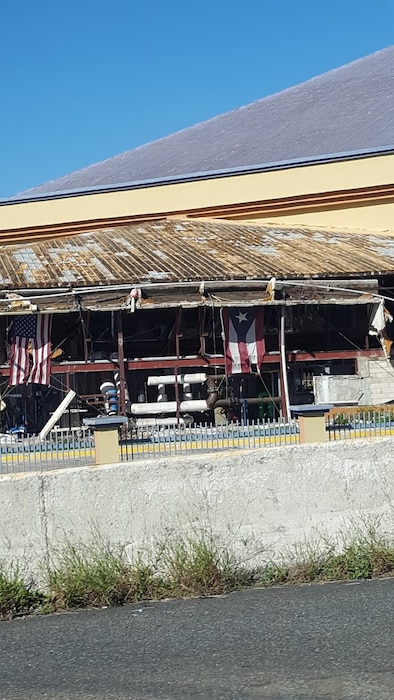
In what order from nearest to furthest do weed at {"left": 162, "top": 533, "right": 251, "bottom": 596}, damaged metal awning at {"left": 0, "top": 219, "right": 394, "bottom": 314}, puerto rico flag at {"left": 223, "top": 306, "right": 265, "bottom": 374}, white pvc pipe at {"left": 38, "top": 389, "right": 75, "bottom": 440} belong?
weed at {"left": 162, "top": 533, "right": 251, "bottom": 596}, white pvc pipe at {"left": 38, "top": 389, "right": 75, "bottom": 440}, damaged metal awning at {"left": 0, "top": 219, "right": 394, "bottom": 314}, puerto rico flag at {"left": 223, "top": 306, "right": 265, "bottom": 374}

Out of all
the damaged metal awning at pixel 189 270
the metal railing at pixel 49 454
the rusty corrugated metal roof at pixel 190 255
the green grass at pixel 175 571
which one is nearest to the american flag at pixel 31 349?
the damaged metal awning at pixel 189 270

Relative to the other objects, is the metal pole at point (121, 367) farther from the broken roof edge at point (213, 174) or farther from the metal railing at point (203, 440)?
the broken roof edge at point (213, 174)

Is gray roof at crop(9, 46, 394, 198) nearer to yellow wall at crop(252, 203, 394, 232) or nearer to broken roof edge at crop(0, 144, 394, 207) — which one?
broken roof edge at crop(0, 144, 394, 207)

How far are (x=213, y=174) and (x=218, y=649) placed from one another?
1481 cm

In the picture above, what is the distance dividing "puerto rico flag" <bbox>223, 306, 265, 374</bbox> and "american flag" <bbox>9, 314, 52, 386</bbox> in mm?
3456

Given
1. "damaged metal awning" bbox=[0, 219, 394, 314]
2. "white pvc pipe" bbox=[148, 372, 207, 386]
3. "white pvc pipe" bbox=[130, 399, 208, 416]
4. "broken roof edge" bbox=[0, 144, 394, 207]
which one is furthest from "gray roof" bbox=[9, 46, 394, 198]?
"white pvc pipe" bbox=[130, 399, 208, 416]

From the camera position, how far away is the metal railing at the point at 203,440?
1282 centimetres

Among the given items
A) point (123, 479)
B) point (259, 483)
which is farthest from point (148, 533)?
point (259, 483)

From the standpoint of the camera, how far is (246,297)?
1816 centimetres

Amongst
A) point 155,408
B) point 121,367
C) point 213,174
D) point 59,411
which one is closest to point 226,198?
point 213,174

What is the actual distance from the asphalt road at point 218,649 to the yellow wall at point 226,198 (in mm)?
12102

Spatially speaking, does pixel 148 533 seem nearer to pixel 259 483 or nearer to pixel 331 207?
pixel 259 483

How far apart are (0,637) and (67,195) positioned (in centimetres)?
1430

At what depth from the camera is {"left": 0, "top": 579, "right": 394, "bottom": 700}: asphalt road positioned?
28.8 ft
